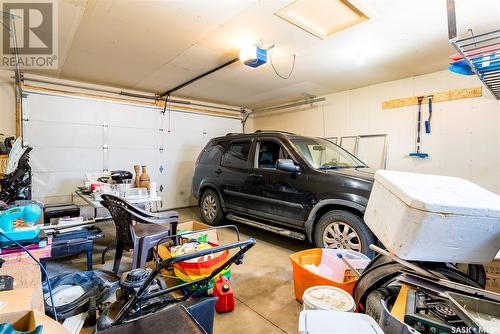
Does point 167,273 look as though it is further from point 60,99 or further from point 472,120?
point 472,120

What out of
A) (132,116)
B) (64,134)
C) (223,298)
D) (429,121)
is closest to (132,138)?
(132,116)

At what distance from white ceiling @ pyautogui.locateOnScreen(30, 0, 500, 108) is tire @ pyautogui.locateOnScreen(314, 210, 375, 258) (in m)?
2.09

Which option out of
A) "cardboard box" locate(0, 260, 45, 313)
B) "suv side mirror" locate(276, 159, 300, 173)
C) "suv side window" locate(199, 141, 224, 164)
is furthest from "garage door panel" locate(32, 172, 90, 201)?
"suv side mirror" locate(276, 159, 300, 173)

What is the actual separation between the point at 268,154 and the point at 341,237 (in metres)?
1.62

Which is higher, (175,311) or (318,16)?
(318,16)

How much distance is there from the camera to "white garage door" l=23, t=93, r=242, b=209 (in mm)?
4300

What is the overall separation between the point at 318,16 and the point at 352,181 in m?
1.76

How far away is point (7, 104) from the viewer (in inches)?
157

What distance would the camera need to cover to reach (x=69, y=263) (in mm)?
2850

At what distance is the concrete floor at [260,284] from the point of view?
6.02 ft

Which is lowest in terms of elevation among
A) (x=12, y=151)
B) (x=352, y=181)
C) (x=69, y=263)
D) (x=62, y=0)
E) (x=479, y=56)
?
(x=69, y=263)

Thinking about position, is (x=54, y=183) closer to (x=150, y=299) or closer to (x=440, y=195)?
(x=150, y=299)

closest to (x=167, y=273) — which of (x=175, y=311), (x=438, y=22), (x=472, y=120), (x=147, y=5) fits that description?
(x=175, y=311)

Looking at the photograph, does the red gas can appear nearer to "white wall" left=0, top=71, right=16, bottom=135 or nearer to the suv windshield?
the suv windshield
